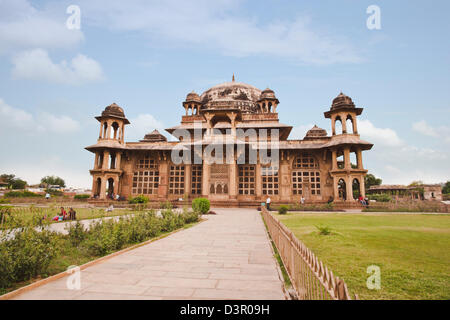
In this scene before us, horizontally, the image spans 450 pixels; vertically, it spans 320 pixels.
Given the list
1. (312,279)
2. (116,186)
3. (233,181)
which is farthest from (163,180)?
(312,279)

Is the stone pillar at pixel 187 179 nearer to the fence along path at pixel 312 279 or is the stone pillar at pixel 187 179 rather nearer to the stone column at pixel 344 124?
the stone column at pixel 344 124

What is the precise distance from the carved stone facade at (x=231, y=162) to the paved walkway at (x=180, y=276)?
17419 mm

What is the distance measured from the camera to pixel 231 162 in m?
23.9

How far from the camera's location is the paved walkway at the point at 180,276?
3.34 meters

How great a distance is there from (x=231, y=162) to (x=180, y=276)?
1997 cm

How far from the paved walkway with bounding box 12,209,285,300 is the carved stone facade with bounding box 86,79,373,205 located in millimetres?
17419

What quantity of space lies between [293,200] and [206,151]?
9.52 m

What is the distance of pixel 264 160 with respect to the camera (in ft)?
82.6

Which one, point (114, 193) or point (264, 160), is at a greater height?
point (264, 160)

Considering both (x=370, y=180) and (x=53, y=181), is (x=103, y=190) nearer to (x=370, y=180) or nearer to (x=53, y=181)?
(x=370, y=180)

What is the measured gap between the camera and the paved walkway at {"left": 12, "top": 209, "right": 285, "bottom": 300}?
334 centimetres

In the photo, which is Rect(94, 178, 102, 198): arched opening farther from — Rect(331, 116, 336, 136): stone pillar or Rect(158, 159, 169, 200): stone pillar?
Rect(331, 116, 336, 136): stone pillar

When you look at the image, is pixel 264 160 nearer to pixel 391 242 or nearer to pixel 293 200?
pixel 293 200

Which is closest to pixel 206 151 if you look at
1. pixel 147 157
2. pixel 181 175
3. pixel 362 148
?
pixel 181 175
